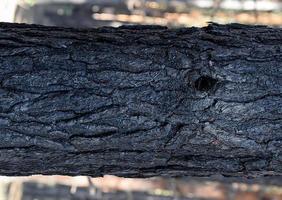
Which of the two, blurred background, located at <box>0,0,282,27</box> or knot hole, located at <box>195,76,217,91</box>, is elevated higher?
blurred background, located at <box>0,0,282,27</box>

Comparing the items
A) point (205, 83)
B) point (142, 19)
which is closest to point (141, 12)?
point (142, 19)

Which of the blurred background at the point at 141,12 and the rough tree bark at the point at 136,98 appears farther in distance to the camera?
the blurred background at the point at 141,12

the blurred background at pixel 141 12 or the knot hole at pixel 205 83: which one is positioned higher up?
the blurred background at pixel 141 12

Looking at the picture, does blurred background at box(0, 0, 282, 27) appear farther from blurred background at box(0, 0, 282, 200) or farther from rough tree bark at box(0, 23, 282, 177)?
rough tree bark at box(0, 23, 282, 177)

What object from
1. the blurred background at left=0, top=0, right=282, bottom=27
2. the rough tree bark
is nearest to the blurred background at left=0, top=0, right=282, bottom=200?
the blurred background at left=0, top=0, right=282, bottom=27

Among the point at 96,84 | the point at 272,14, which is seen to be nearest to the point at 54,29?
the point at 96,84

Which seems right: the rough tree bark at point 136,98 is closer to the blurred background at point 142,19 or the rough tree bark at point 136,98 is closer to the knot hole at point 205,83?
the knot hole at point 205,83

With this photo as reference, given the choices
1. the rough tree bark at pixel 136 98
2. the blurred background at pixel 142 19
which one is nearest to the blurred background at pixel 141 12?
the blurred background at pixel 142 19
